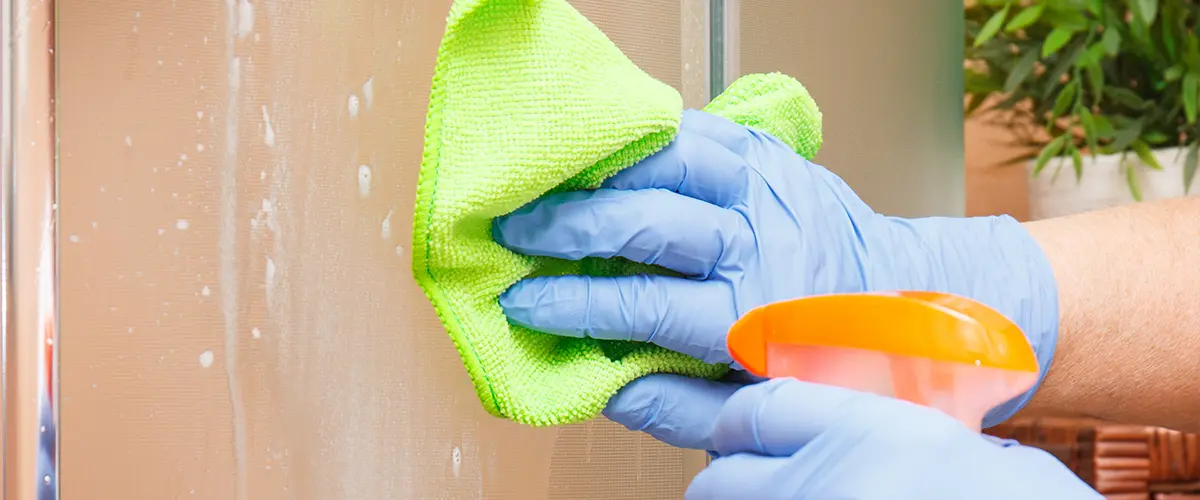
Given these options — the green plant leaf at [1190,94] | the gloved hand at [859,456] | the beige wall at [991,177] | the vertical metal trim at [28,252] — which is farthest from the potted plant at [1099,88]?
the vertical metal trim at [28,252]

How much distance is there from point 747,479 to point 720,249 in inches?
5.3

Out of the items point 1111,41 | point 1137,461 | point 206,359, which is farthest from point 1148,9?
point 206,359

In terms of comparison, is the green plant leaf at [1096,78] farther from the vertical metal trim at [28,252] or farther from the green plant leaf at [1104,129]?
the vertical metal trim at [28,252]

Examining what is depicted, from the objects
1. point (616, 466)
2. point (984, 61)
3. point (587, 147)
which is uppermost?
point (984, 61)

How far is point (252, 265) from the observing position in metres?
0.58

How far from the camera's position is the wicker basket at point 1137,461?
889 mm

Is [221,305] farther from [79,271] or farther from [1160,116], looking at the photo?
[1160,116]

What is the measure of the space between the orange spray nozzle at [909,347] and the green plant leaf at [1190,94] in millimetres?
868

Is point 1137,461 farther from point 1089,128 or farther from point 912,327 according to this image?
→ point 912,327

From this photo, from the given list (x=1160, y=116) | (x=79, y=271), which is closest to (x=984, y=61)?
(x=1160, y=116)

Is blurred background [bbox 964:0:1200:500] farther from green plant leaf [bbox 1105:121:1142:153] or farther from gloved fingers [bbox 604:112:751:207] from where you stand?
gloved fingers [bbox 604:112:751:207]

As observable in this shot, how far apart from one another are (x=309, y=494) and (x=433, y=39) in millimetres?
302

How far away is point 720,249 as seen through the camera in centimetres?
49

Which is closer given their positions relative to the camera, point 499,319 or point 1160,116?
point 499,319
